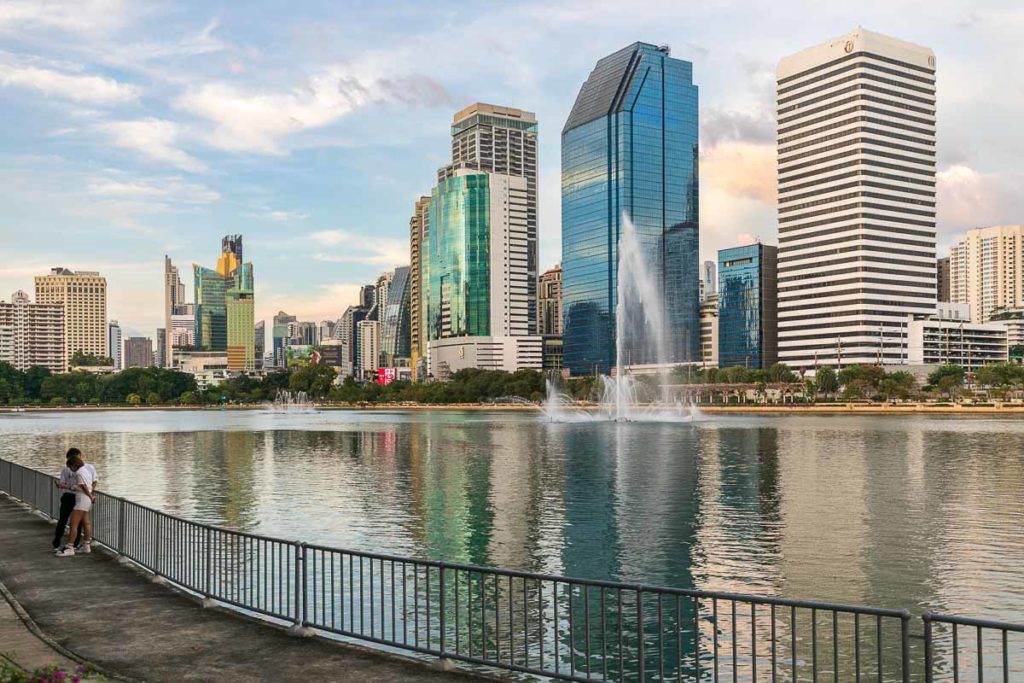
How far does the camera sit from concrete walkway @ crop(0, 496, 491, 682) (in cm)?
1462

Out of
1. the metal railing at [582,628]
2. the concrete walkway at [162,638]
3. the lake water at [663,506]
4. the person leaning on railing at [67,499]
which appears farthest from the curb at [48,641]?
the lake water at [663,506]

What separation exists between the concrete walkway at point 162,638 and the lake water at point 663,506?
13.4 m

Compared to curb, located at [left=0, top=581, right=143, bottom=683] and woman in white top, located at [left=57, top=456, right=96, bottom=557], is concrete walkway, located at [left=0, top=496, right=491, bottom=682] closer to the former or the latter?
curb, located at [left=0, top=581, right=143, bottom=683]

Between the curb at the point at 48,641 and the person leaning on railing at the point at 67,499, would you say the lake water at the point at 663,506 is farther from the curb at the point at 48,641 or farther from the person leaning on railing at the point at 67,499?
the curb at the point at 48,641

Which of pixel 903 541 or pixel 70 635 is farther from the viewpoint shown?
pixel 903 541

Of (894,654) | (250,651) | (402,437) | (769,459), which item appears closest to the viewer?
(250,651)

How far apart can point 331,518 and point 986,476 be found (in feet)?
135

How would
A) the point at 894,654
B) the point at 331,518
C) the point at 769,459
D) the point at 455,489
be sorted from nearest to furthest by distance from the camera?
the point at 894,654
the point at 331,518
the point at 455,489
the point at 769,459

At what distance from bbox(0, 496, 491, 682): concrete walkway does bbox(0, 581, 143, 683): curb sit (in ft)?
0.41

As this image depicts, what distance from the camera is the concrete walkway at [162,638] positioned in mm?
14617

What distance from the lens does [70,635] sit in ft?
54.5

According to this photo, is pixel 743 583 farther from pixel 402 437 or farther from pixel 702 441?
pixel 402 437

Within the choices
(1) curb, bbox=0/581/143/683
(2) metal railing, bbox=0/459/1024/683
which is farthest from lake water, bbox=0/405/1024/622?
(1) curb, bbox=0/581/143/683


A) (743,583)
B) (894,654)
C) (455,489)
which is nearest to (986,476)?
(455,489)
